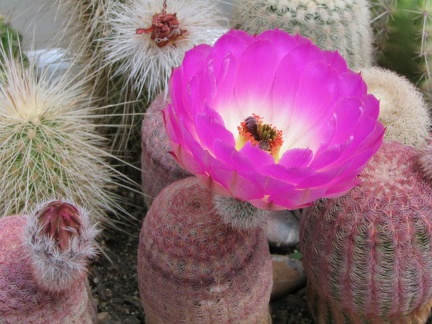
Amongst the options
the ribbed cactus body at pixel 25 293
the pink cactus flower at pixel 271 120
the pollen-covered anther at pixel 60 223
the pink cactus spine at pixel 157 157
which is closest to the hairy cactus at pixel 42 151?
the pink cactus spine at pixel 157 157

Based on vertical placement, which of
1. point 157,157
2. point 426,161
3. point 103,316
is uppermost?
point 426,161

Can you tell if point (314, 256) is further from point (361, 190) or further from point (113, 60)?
point (113, 60)

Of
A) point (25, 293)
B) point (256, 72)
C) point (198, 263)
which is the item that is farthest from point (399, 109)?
point (25, 293)

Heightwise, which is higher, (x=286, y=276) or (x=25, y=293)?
(x=25, y=293)

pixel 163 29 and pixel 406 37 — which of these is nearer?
pixel 163 29

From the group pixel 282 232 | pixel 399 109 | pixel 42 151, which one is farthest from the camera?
pixel 282 232

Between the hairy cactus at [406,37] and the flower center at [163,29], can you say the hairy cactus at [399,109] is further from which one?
the flower center at [163,29]

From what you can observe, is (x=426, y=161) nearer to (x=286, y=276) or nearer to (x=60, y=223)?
(x=286, y=276)
